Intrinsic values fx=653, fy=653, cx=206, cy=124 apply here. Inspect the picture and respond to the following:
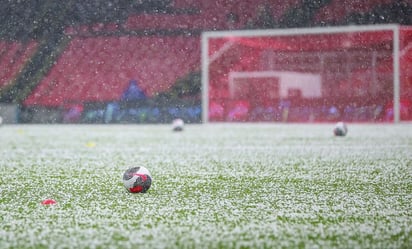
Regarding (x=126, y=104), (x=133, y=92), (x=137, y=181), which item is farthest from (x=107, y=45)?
(x=137, y=181)

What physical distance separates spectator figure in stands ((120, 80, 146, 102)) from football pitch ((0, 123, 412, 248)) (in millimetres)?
8663

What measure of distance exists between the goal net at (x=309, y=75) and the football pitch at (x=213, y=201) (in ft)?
17.2

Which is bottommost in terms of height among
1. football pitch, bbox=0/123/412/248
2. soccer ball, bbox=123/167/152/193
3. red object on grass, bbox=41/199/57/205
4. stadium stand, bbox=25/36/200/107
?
football pitch, bbox=0/123/412/248

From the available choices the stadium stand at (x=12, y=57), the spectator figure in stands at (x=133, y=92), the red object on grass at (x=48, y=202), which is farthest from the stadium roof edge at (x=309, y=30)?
the red object on grass at (x=48, y=202)

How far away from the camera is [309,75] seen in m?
10.1

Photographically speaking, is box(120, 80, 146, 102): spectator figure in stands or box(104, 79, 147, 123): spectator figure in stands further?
box(120, 80, 146, 102): spectator figure in stands

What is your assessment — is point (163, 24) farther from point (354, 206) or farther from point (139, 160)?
point (354, 206)

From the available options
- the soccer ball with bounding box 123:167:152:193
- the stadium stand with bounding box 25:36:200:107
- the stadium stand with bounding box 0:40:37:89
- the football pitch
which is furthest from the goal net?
the soccer ball with bounding box 123:167:152:193

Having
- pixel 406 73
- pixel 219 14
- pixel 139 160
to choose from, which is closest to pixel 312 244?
pixel 139 160

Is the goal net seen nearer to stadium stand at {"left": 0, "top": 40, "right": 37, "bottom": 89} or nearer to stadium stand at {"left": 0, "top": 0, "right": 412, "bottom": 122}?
stadium stand at {"left": 0, "top": 0, "right": 412, "bottom": 122}

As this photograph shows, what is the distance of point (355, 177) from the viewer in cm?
316

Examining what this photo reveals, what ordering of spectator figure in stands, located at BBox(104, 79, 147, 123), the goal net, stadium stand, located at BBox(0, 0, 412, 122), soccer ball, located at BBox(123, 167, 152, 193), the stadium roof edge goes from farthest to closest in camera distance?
stadium stand, located at BBox(0, 0, 412, 122) < spectator figure in stands, located at BBox(104, 79, 147, 123) < the stadium roof edge < the goal net < soccer ball, located at BBox(123, 167, 152, 193)

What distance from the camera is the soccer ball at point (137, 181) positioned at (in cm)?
258

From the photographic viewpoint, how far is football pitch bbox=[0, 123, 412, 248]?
5.63ft
